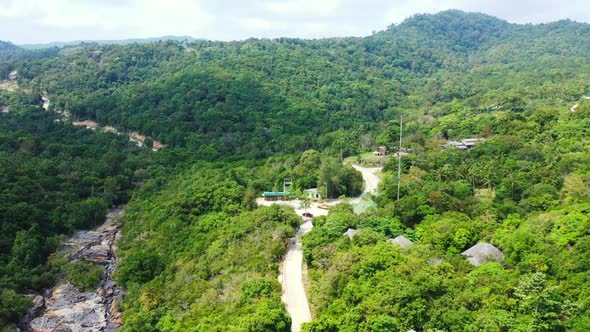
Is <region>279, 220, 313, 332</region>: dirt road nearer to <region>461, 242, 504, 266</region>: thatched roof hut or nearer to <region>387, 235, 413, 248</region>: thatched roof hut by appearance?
<region>387, 235, 413, 248</region>: thatched roof hut

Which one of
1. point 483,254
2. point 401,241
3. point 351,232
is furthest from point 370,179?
point 483,254

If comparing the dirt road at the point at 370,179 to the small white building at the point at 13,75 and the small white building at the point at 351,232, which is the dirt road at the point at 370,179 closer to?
the small white building at the point at 351,232

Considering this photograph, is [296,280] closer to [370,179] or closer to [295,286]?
[295,286]

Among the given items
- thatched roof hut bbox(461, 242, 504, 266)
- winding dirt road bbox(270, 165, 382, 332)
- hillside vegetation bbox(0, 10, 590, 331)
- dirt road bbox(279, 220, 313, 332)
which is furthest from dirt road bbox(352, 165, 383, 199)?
thatched roof hut bbox(461, 242, 504, 266)

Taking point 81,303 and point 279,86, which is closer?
point 81,303

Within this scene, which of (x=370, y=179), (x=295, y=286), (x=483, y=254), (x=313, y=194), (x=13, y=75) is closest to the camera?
(x=295, y=286)

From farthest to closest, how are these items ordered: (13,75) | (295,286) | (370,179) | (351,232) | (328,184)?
(13,75) → (370,179) → (328,184) → (351,232) → (295,286)

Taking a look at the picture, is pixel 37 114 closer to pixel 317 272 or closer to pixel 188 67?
pixel 188 67

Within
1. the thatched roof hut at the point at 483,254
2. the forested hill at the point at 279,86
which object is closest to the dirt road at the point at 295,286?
the thatched roof hut at the point at 483,254
